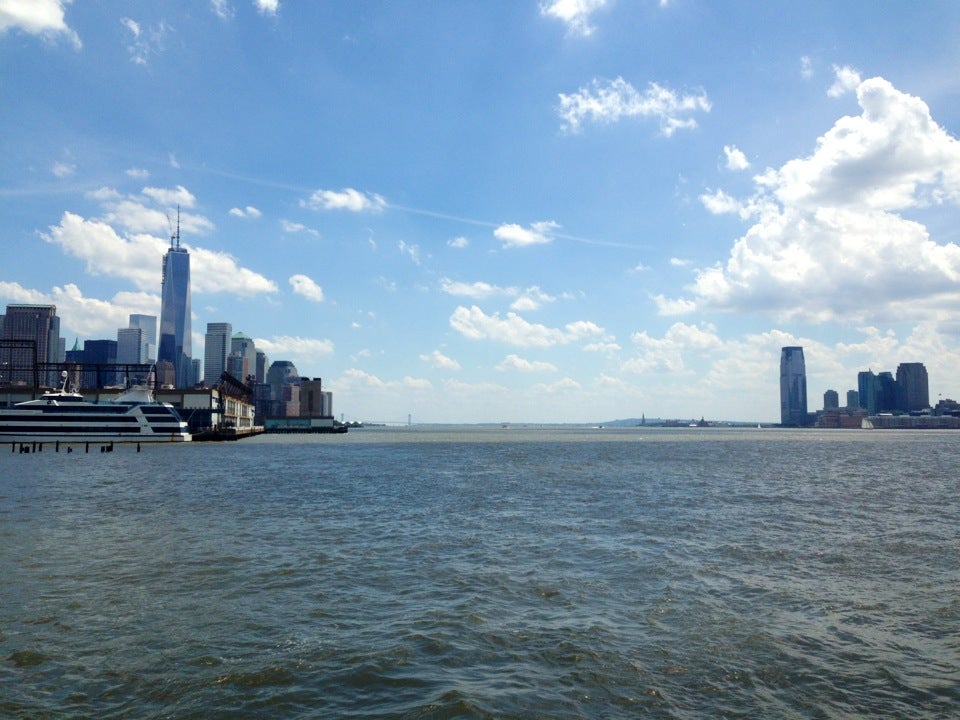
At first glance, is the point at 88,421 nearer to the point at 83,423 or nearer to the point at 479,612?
the point at 83,423

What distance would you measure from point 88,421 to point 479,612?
126 m

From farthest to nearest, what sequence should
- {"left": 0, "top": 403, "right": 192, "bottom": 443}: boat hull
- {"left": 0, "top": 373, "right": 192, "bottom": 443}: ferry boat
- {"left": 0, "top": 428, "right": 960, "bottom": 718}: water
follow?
{"left": 0, "top": 373, "right": 192, "bottom": 443}: ferry boat < {"left": 0, "top": 403, "right": 192, "bottom": 443}: boat hull < {"left": 0, "top": 428, "right": 960, "bottom": 718}: water

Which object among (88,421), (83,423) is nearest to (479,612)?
(83,423)

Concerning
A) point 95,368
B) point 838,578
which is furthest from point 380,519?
point 95,368

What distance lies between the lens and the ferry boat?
4619 inches

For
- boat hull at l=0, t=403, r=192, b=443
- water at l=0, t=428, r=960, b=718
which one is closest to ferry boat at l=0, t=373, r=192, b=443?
boat hull at l=0, t=403, r=192, b=443

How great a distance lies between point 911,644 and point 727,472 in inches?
2132

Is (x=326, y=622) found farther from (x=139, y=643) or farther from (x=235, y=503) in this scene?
(x=235, y=503)

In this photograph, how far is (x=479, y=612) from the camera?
1670 cm

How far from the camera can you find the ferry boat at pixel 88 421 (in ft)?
385

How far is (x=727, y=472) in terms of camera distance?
217ft

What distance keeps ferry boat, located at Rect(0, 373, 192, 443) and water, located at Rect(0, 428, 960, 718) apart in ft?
308

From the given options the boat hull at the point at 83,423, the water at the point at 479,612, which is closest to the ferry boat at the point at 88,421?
A: the boat hull at the point at 83,423

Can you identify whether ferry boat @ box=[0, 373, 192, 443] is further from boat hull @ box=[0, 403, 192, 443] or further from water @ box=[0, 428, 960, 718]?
water @ box=[0, 428, 960, 718]
